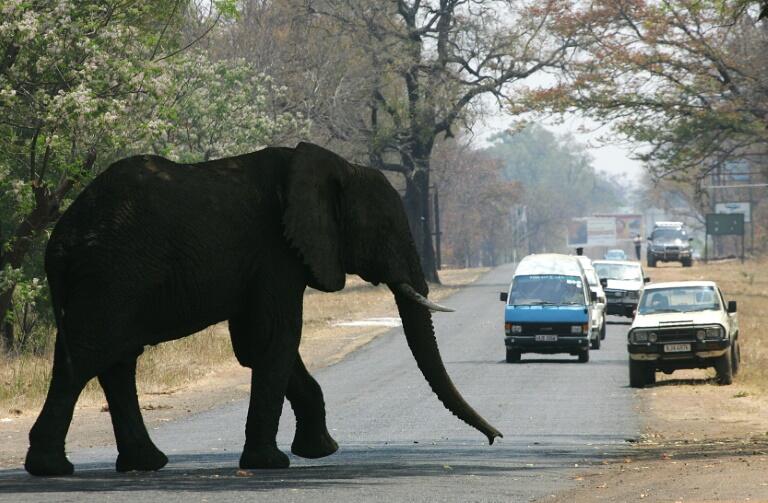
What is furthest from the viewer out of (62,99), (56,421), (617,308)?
(617,308)

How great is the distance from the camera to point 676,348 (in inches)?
1034

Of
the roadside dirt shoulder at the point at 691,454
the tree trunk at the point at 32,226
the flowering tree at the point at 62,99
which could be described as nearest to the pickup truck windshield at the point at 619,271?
the roadside dirt shoulder at the point at 691,454

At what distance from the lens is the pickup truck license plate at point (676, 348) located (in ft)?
86.0

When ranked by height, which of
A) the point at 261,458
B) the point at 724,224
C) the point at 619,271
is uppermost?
the point at 724,224

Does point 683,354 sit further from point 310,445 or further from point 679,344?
point 310,445

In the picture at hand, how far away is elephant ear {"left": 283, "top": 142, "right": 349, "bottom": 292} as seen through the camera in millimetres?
13703

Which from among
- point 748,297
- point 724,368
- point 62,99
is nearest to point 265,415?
point 62,99

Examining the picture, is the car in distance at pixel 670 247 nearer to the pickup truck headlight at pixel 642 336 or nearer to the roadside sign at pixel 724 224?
the roadside sign at pixel 724 224

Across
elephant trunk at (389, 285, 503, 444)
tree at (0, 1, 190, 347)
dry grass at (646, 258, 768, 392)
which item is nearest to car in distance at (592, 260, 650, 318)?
dry grass at (646, 258, 768, 392)

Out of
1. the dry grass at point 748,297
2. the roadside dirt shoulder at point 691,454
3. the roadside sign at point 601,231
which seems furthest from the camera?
the roadside sign at point 601,231

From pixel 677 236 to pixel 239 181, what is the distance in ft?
251

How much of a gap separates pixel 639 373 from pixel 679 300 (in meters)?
2.22

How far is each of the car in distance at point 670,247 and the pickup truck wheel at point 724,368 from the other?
61.1m

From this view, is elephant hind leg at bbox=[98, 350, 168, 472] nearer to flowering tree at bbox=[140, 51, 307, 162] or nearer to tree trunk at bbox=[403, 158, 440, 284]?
flowering tree at bbox=[140, 51, 307, 162]
